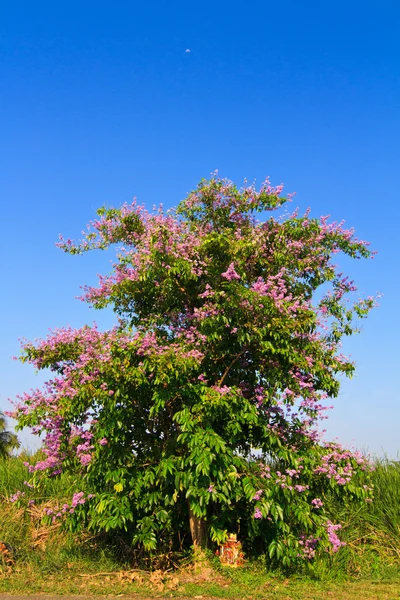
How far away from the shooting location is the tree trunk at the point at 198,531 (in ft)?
35.1

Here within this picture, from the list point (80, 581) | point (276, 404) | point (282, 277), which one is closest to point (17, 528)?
point (80, 581)

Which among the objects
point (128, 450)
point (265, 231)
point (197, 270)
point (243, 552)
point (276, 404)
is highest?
point (265, 231)

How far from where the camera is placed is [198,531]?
10750 mm

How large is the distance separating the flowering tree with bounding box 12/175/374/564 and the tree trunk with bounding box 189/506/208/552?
5cm

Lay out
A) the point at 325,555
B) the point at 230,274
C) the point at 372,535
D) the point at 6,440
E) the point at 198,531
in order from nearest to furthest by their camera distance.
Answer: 1. the point at 230,274
2. the point at 198,531
3. the point at 325,555
4. the point at 372,535
5. the point at 6,440

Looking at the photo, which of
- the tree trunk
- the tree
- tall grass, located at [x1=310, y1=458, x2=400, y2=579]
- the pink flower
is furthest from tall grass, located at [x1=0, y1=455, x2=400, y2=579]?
the tree

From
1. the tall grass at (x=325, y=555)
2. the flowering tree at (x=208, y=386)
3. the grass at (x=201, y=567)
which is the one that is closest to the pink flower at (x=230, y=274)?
the flowering tree at (x=208, y=386)

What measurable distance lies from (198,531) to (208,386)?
109 inches

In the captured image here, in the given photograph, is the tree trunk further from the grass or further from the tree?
the tree

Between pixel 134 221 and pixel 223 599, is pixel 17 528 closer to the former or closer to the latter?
pixel 223 599

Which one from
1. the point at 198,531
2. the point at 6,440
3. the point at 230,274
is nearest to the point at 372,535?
the point at 198,531

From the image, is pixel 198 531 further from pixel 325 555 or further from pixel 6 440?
pixel 6 440

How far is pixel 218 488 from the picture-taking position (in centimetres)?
923

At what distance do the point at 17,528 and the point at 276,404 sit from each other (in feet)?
23.7
